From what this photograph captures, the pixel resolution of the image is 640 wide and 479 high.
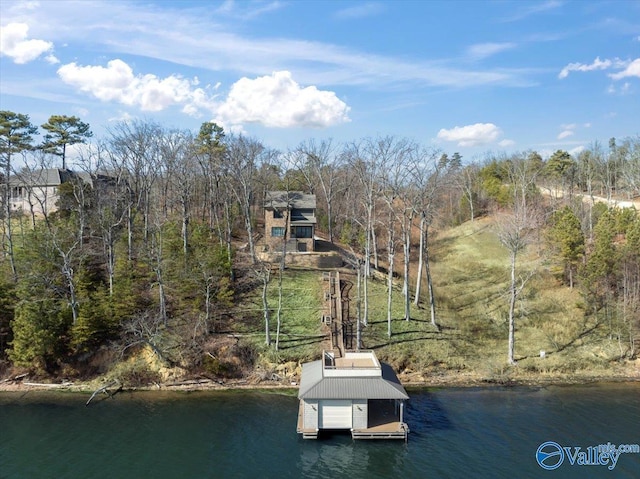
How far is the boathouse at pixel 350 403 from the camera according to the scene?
26.4m

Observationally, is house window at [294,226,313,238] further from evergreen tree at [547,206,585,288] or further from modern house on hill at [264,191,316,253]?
evergreen tree at [547,206,585,288]

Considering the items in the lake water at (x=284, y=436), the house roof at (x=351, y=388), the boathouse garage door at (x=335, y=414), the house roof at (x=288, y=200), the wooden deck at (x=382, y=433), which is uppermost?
the house roof at (x=288, y=200)

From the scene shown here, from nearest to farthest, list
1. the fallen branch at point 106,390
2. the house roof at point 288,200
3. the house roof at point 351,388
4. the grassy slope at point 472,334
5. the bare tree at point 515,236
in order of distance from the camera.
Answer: the house roof at point 351,388, the fallen branch at point 106,390, the grassy slope at point 472,334, the bare tree at point 515,236, the house roof at point 288,200

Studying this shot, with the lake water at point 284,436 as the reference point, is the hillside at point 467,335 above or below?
above

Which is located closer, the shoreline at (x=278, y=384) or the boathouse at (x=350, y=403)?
the boathouse at (x=350, y=403)

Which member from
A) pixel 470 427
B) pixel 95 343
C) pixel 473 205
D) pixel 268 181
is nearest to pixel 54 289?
pixel 95 343

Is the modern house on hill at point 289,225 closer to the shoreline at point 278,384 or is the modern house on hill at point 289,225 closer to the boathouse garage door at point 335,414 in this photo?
the shoreline at point 278,384

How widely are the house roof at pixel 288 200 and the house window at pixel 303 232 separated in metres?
2.65

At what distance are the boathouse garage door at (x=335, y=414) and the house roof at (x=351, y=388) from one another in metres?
0.62

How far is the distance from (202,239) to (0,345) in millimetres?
18535

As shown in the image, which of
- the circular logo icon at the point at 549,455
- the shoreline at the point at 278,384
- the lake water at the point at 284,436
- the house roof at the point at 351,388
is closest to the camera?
the lake water at the point at 284,436

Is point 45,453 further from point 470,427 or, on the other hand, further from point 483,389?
point 483,389

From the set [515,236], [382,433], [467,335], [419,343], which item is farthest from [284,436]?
[515,236]

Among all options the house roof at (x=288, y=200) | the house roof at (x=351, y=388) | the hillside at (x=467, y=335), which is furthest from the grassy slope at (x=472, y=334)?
the house roof at (x=288, y=200)
